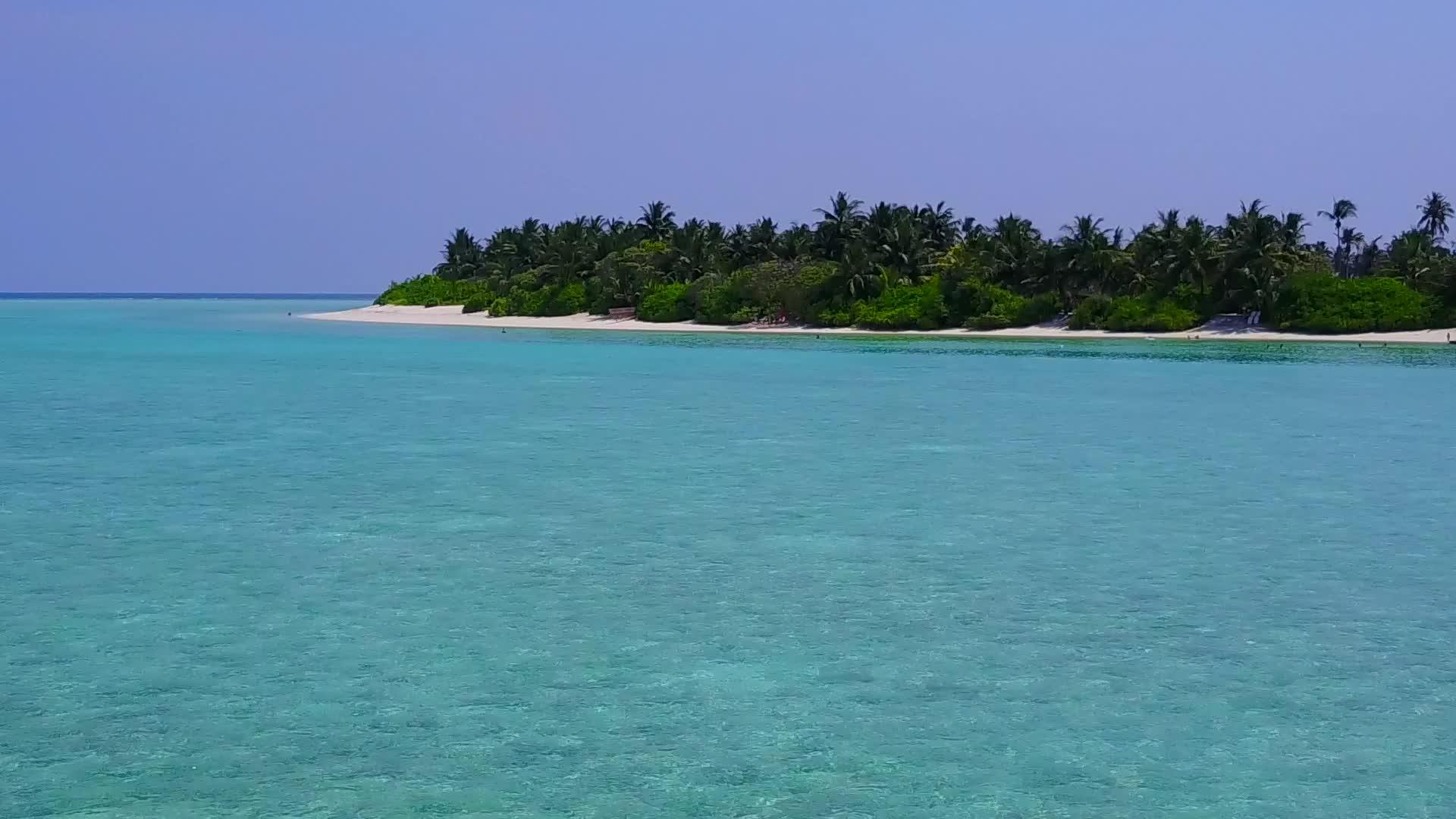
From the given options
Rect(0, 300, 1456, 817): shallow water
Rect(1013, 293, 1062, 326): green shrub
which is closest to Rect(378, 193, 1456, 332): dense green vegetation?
Rect(1013, 293, 1062, 326): green shrub

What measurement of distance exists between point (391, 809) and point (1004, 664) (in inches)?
198

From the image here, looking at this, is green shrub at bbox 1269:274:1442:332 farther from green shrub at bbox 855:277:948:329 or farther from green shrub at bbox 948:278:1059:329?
green shrub at bbox 855:277:948:329

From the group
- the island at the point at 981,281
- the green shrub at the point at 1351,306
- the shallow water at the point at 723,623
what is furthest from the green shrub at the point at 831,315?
the shallow water at the point at 723,623

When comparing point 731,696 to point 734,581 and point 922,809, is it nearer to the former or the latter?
point 922,809

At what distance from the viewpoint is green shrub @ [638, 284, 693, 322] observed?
333ft

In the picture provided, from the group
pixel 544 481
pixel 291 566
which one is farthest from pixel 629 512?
pixel 291 566

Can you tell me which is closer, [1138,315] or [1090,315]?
[1138,315]

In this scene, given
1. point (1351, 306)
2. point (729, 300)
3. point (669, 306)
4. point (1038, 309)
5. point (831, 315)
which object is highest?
point (1351, 306)

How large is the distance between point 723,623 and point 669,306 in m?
89.5

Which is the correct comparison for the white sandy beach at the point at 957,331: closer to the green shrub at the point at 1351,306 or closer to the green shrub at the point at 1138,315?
the green shrub at the point at 1138,315

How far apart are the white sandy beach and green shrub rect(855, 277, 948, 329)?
51 centimetres

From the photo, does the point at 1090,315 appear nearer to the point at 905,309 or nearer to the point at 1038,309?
the point at 1038,309

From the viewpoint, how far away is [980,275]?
88625 millimetres

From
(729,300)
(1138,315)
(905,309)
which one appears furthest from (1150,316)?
(729,300)
